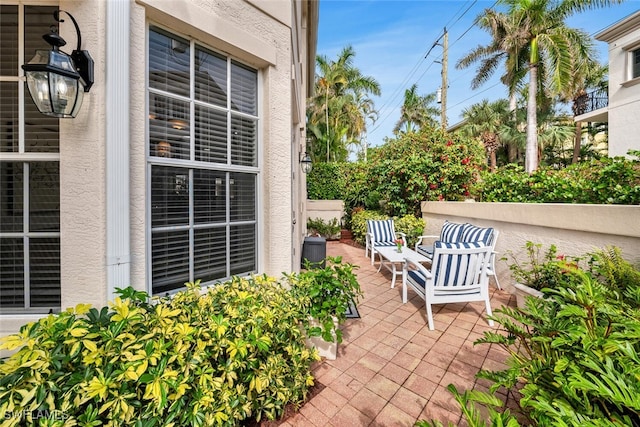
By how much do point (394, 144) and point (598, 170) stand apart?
5810mm

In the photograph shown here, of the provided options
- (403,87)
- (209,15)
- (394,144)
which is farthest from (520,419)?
(403,87)

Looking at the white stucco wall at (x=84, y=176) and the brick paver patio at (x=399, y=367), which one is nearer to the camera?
the white stucco wall at (x=84, y=176)

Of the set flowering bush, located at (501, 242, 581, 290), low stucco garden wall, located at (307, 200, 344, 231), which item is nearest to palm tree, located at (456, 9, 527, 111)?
low stucco garden wall, located at (307, 200, 344, 231)

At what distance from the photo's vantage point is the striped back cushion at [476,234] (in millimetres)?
5211

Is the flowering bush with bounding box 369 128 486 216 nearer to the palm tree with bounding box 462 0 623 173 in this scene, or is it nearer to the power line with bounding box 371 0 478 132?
the palm tree with bounding box 462 0 623 173

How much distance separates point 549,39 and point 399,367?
54.3 feet

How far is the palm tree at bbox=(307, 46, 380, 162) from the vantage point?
19.1 meters

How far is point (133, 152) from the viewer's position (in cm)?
213

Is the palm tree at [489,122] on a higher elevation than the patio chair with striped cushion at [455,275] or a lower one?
higher

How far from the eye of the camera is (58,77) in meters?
1.72

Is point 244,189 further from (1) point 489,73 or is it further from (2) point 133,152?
(1) point 489,73

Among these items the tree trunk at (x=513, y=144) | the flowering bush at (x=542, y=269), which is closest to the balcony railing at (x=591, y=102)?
the tree trunk at (x=513, y=144)

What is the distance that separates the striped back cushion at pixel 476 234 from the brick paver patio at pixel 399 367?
4.30ft

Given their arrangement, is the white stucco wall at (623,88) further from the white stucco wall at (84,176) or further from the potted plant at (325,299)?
the white stucco wall at (84,176)
